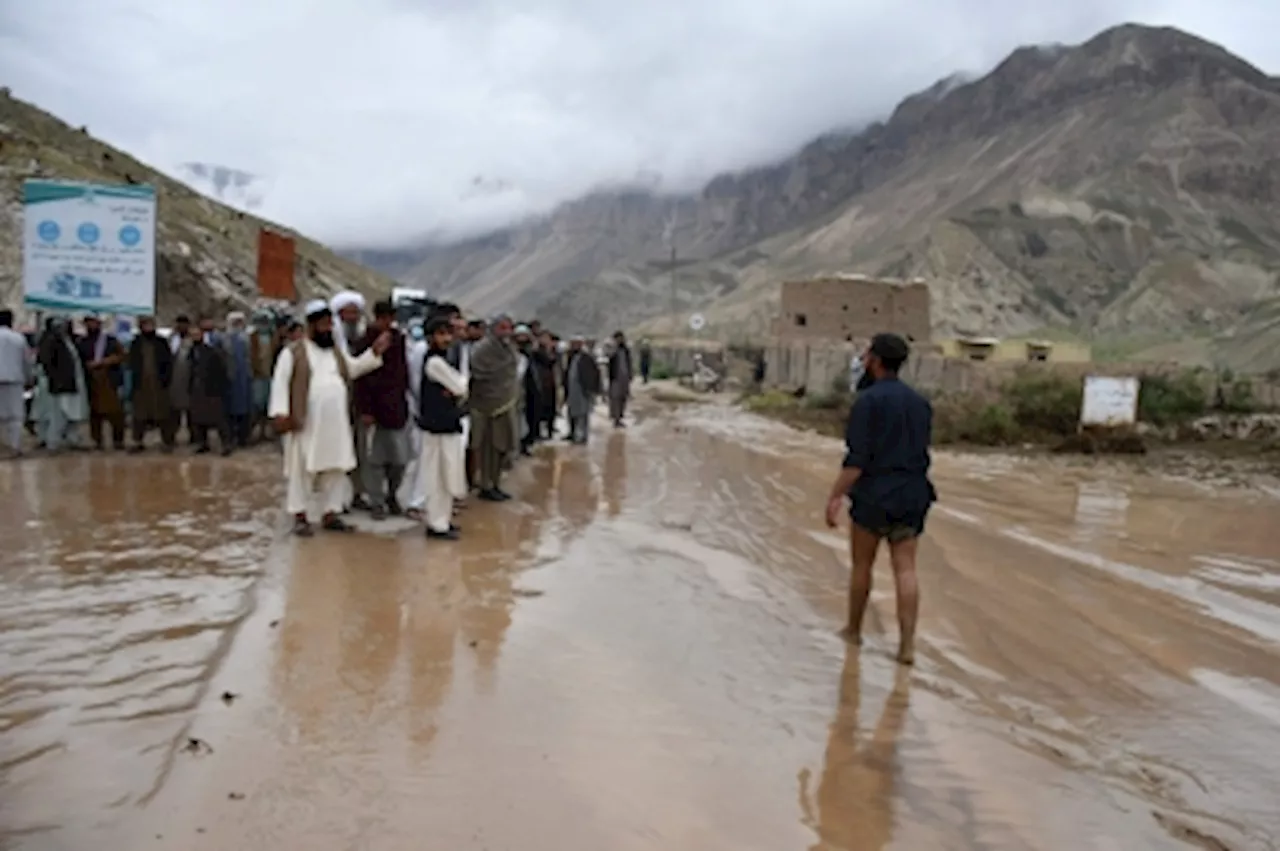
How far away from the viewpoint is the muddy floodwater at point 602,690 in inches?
129

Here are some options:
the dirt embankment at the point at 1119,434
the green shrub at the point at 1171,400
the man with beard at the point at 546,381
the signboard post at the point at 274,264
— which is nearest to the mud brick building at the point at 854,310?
the dirt embankment at the point at 1119,434

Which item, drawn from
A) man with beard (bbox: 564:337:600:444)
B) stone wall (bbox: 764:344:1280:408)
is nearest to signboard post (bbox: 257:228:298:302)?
man with beard (bbox: 564:337:600:444)

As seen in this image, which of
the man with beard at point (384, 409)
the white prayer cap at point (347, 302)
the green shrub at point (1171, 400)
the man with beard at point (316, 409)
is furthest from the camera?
the green shrub at point (1171, 400)

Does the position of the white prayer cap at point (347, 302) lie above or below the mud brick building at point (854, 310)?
below

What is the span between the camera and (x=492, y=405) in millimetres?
8594

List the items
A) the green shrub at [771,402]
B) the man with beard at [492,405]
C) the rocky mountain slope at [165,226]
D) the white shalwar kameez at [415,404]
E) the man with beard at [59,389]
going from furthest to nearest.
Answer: the green shrub at [771,402] → the rocky mountain slope at [165,226] → the man with beard at [59,389] → the man with beard at [492,405] → the white shalwar kameez at [415,404]

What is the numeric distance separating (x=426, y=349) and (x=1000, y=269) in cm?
6729

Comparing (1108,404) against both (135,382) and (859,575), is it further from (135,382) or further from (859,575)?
(135,382)

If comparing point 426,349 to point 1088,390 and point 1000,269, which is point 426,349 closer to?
point 1088,390

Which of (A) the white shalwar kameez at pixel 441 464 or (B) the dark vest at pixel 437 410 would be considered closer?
(A) the white shalwar kameez at pixel 441 464

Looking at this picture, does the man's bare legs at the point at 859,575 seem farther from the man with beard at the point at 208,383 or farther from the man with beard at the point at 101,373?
the man with beard at the point at 101,373

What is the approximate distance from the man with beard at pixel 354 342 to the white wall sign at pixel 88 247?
13.8 ft

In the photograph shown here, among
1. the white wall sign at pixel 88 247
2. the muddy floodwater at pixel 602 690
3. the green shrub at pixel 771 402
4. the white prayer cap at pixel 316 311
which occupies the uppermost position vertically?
the white wall sign at pixel 88 247

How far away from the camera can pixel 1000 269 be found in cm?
6925
